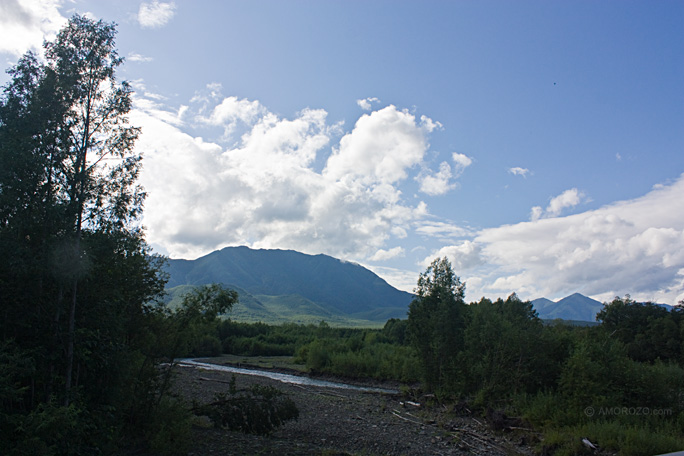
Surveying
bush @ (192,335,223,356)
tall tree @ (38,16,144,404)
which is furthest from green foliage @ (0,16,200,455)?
bush @ (192,335,223,356)

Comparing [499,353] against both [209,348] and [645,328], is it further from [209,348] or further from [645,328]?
[209,348]

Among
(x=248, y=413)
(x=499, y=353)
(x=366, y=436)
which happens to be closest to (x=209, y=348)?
(x=499, y=353)

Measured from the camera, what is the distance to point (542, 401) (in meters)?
22.5

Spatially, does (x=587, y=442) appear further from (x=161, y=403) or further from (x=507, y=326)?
(x=161, y=403)

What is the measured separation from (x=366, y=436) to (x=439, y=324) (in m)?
13.5

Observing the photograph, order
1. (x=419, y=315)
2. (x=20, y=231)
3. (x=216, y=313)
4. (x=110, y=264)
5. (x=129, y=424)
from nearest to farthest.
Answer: (x=20, y=231) < (x=110, y=264) < (x=129, y=424) < (x=216, y=313) < (x=419, y=315)

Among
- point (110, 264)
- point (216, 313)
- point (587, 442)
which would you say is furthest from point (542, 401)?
point (110, 264)

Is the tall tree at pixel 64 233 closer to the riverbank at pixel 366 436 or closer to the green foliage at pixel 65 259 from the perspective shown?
the green foliage at pixel 65 259

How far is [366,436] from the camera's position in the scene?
20.9 m

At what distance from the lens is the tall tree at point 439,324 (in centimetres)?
3234

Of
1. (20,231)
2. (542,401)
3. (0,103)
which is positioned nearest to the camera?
(20,231)

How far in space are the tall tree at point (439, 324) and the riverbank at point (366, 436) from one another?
3.33 m

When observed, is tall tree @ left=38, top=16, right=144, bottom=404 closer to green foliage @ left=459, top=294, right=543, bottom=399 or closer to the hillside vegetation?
the hillside vegetation

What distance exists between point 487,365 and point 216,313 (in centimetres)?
1887
